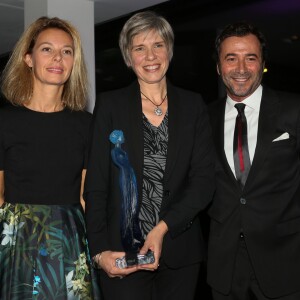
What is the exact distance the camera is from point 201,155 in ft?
8.36

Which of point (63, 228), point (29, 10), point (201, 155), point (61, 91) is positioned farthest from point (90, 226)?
point (29, 10)

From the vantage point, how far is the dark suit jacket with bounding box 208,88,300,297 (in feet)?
8.80

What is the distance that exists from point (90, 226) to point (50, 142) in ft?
1.61

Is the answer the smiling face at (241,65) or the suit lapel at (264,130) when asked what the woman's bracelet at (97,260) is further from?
the smiling face at (241,65)

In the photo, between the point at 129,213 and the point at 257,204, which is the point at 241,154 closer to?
the point at 257,204

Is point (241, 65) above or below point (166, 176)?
above

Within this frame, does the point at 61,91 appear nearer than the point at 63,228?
No

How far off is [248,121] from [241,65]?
0.96ft

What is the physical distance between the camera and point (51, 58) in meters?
2.72

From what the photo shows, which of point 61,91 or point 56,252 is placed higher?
point 61,91

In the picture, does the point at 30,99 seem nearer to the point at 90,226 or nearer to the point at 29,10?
the point at 90,226

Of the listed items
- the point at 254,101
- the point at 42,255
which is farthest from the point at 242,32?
the point at 42,255

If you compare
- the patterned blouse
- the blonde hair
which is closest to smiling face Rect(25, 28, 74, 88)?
the blonde hair

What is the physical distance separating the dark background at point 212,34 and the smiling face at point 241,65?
3.62 m
